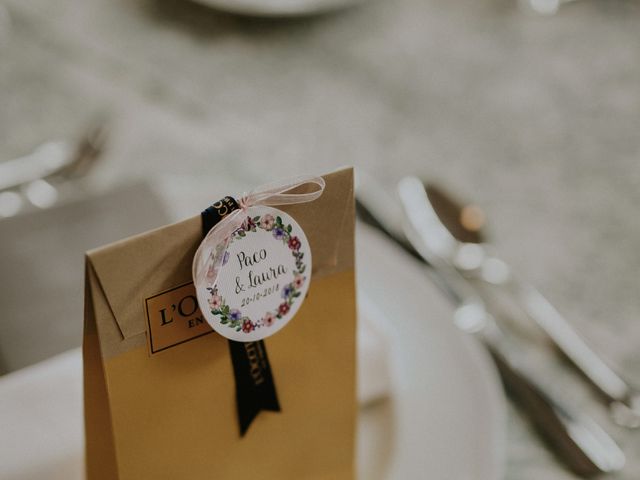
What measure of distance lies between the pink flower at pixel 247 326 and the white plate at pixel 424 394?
0.18m

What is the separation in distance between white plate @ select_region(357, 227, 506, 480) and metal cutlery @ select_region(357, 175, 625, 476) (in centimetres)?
3

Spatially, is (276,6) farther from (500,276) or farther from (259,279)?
(259,279)

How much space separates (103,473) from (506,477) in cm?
30

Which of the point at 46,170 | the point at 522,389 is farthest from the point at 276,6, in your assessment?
the point at 522,389

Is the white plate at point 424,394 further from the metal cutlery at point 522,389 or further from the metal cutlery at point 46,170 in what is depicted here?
the metal cutlery at point 46,170

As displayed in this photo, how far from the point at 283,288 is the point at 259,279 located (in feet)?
0.06

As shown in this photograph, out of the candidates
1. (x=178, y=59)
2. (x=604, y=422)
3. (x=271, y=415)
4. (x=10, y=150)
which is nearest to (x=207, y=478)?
(x=271, y=415)

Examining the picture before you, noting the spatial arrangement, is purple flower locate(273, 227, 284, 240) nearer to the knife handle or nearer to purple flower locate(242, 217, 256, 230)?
purple flower locate(242, 217, 256, 230)

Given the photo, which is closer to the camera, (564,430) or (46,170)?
(564,430)

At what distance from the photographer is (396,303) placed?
579mm

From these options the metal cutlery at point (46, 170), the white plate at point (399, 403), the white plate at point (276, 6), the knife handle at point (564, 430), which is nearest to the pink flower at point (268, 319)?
the white plate at point (399, 403)

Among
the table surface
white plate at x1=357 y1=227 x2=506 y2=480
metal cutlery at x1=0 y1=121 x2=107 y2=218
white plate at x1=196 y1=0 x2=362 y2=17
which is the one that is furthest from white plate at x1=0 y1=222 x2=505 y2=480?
white plate at x1=196 y1=0 x2=362 y2=17

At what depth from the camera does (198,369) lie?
38 centimetres

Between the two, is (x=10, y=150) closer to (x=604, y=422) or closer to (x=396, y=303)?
(x=396, y=303)
